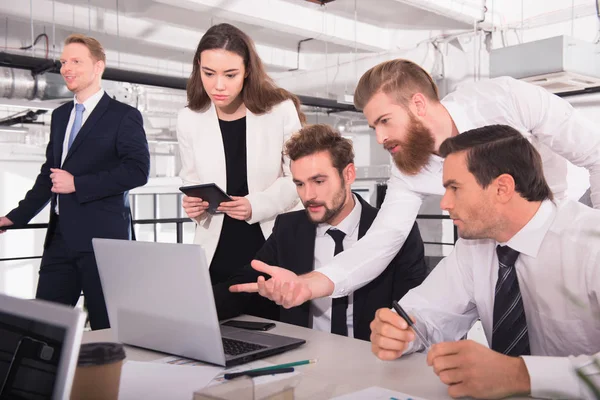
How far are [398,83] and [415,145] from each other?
18 cm

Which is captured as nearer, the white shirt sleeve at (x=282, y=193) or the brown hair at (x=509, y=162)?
the brown hair at (x=509, y=162)

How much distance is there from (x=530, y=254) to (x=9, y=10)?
20.0 ft

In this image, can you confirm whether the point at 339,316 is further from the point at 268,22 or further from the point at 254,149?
the point at 268,22

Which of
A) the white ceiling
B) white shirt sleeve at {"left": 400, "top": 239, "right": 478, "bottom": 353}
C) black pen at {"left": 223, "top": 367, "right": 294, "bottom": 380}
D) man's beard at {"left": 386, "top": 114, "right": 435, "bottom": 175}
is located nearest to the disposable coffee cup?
black pen at {"left": 223, "top": 367, "right": 294, "bottom": 380}

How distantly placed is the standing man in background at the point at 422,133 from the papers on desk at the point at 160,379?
437 millimetres

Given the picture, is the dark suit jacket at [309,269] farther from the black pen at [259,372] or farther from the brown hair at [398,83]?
the black pen at [259,372]

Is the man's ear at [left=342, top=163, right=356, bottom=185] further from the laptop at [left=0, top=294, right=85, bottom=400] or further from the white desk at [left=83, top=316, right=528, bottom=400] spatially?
the laptop at [left=0, top=294, right=85, bottom=400]

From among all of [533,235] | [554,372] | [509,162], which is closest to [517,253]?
[533,235]

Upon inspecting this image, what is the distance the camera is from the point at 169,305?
4.02 feet

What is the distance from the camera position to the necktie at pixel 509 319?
1.25 meters

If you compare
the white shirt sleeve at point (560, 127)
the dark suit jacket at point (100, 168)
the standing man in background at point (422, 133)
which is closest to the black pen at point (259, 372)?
the standing man in background at point (422, 133)

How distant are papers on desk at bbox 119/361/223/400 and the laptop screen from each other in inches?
12.7

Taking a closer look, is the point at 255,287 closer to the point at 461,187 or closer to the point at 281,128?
the point at 461,187

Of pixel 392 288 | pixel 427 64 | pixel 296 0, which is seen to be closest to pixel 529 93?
pixel 392 288
